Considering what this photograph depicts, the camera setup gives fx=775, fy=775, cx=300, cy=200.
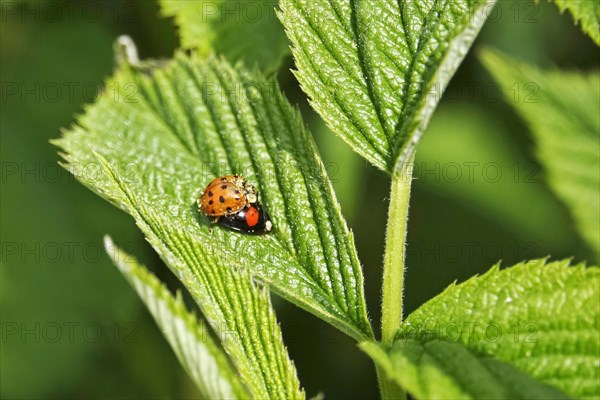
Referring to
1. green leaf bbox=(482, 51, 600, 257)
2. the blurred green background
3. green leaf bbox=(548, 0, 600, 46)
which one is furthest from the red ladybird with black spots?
green leaf bbox=(482, 51, 600, 257)

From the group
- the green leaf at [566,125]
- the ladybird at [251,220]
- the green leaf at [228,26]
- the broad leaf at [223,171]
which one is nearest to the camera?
the broad leaf at [223,171]

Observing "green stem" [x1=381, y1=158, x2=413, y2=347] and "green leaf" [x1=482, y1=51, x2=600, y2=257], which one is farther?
"green leaf" [x1=482, y1=51, x2=600, y2=257]

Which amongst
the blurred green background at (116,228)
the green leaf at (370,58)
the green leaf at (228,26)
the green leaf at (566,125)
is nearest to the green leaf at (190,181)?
the green leaf at (228,26)

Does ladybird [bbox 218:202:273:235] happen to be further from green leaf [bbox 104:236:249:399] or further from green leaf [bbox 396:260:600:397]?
green leaf [bbox 396:260:600:397]

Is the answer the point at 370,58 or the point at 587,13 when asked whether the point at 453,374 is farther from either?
the point at 587,13

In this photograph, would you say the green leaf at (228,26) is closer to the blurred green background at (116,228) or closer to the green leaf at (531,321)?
the blurred green background at (116,228)
